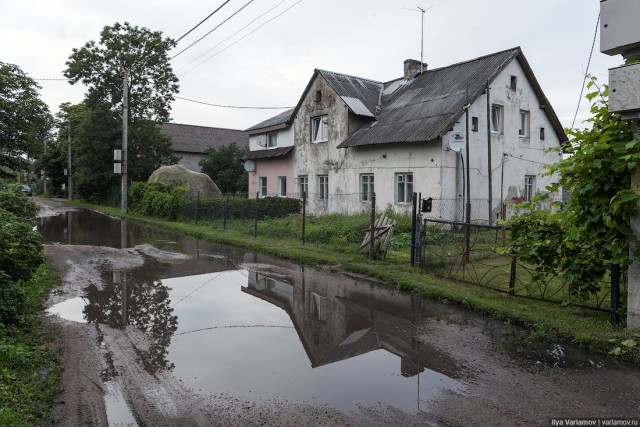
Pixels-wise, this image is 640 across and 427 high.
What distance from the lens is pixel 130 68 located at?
33.0 meters

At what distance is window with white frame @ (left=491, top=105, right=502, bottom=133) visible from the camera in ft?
66.6

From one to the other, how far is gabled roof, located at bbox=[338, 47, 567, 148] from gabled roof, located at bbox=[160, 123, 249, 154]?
25.5 meters

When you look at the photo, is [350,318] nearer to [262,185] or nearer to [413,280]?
[413,280]

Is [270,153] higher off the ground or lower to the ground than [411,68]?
lower

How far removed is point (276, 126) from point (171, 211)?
7482 mm

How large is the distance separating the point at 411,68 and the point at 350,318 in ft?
65.5

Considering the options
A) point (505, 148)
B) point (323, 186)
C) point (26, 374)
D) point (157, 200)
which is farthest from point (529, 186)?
point (26, 374)

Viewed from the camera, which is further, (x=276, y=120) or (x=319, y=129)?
(x=276, y=120)

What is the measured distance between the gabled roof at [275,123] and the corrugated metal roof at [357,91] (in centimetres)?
328

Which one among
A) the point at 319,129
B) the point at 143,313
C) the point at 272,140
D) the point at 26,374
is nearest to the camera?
the point at 26,374

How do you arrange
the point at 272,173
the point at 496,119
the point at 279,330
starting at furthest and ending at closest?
the point at 272,173 < the point at 496,119 < the point at 279,330

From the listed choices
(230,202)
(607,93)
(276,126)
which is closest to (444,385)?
(607,93)

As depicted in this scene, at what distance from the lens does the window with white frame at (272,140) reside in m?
28.2

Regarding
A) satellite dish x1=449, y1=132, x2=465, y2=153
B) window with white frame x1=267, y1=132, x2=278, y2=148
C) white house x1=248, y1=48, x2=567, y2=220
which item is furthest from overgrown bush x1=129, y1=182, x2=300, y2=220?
satellite dish x1=449, y1=132, x2=465, y2=153
